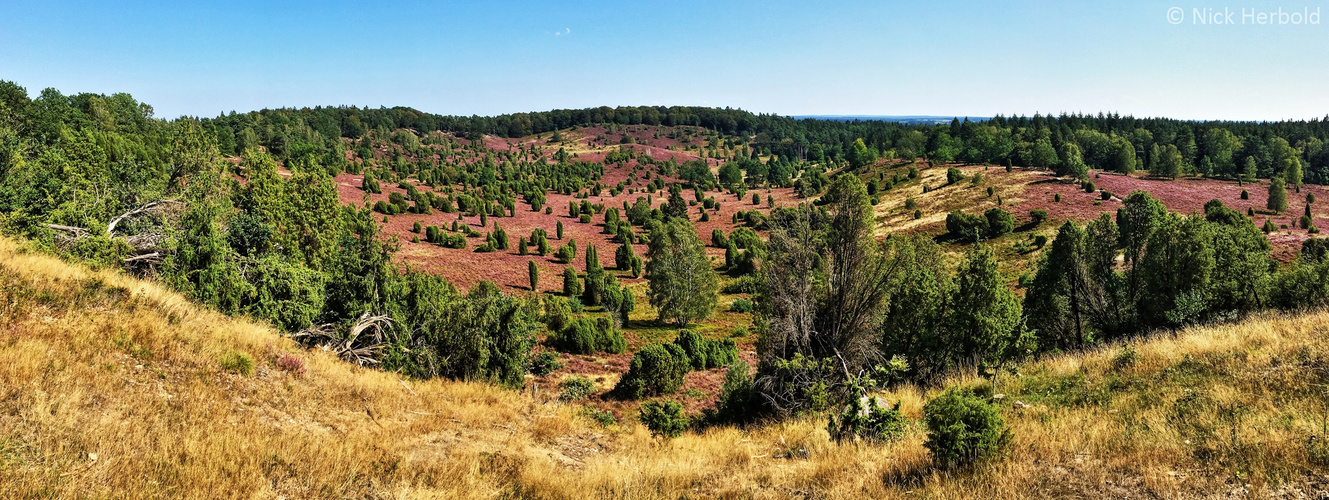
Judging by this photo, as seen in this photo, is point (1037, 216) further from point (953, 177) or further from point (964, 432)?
point (964, 432)

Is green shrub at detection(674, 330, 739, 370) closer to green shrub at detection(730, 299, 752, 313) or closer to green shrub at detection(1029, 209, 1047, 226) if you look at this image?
green shrub at detection(730, 299, 752, 313)

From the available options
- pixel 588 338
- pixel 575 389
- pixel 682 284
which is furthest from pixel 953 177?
pixel 575 389

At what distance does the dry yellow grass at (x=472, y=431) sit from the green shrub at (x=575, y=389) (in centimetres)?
1025

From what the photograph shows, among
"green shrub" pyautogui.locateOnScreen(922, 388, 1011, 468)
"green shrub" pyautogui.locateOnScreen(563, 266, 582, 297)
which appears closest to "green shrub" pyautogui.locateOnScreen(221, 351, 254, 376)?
"green shrub" pyautogui.locateOnScreen(922, 388, 1011, 468)

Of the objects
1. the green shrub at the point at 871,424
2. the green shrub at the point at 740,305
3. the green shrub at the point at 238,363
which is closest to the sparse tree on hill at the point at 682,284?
the green shrub at the point at 740,305

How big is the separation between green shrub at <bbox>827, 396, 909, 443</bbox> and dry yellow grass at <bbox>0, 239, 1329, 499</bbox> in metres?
0.28

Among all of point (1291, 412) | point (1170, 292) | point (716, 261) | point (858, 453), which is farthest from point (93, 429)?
point (716, 261)

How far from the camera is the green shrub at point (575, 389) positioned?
2169cm

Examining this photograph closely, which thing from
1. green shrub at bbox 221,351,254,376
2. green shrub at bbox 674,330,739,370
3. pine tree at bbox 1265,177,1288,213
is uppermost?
green shrub at bbox 221,351,254,376

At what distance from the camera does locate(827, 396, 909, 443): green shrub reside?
9023 mm

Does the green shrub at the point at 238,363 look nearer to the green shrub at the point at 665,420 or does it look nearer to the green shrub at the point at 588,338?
the green shrub at the point at 665,420

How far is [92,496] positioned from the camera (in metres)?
5.03

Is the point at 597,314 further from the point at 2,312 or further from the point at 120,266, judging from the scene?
the point at 2,312

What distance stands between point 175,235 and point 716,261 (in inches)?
1978
